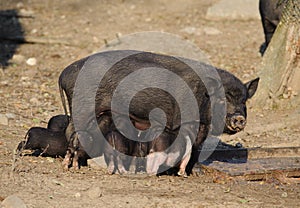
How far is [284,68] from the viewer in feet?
28.7

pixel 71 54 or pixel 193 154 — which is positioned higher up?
pixel 193 154

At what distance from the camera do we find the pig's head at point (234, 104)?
6.34 meters

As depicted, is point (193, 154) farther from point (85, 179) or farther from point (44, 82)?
point (44, 82)

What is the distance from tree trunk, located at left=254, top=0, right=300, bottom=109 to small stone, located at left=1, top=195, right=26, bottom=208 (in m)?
4.43

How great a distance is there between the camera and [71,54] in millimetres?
11977

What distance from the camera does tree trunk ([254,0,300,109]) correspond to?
866cm

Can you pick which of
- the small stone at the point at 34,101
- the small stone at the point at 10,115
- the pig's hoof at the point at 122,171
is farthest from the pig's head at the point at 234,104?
the small stone at the point at 34,101

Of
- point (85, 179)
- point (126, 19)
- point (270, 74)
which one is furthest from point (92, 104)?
point (126, 19)

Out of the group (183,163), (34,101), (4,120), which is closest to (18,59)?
(34,101)

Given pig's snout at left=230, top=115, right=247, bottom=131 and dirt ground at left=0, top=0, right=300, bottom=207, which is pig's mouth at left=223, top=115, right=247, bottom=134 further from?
dirt ground at left=0, top=0, right=300, bottom=207

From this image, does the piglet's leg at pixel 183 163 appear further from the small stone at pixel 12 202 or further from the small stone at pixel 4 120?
the small stone at pixel 4 120

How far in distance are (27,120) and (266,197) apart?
127 inches

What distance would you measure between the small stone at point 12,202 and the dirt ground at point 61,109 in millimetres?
80

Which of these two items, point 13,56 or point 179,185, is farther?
point 13,56
